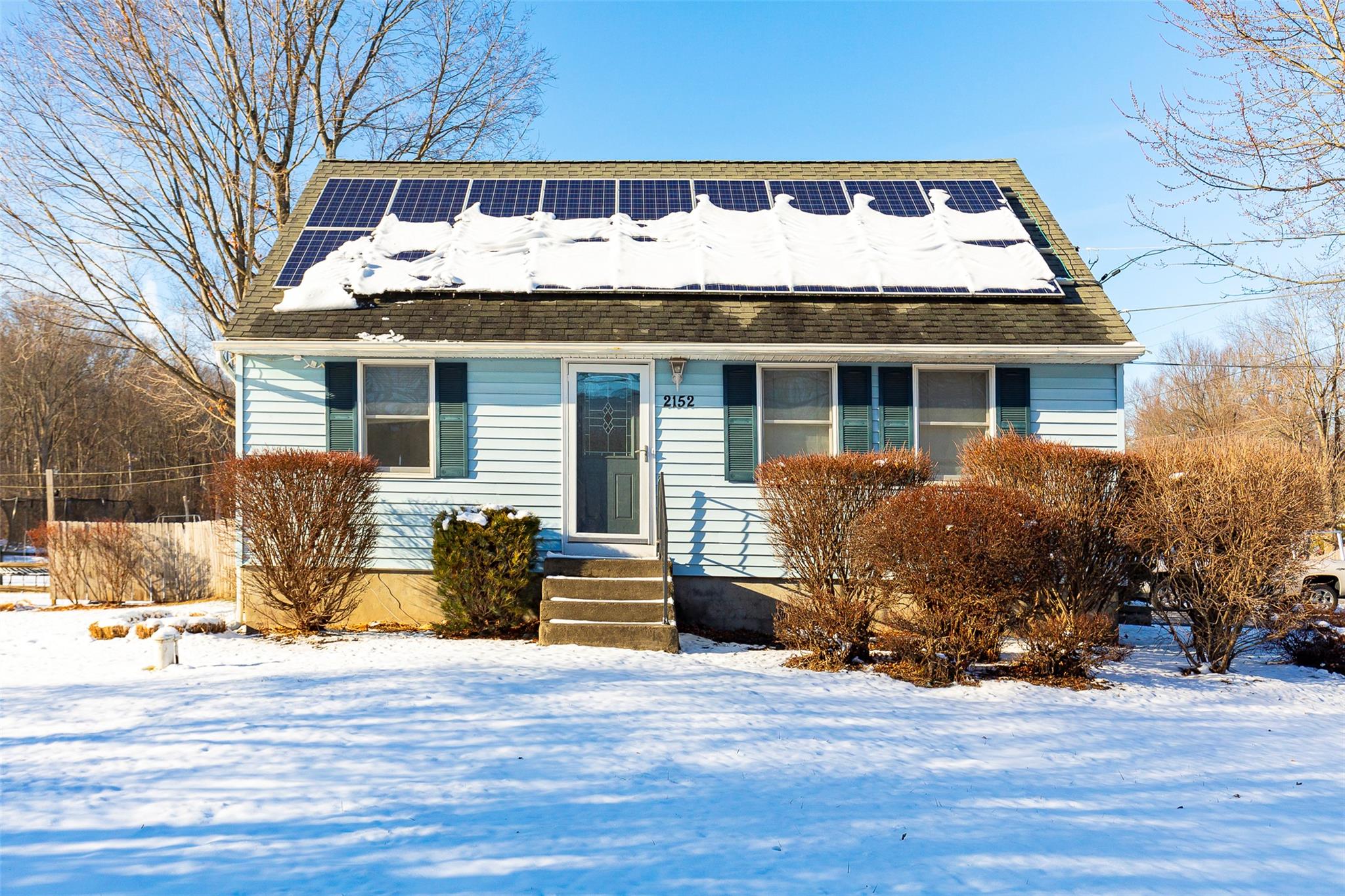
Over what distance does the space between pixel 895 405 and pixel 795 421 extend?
1.15 m

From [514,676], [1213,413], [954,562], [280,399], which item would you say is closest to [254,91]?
[280,399]

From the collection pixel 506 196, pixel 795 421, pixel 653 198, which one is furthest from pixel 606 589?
pixel 506 196

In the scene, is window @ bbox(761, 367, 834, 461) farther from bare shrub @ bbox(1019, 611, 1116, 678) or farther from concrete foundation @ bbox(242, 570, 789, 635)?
bare shrub @ bbox(1019, 611, 1116, 678)

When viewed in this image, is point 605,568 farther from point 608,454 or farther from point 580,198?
point 580,198

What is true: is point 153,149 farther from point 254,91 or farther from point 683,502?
point 683,502

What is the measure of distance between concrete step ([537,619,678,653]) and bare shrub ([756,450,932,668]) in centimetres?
106

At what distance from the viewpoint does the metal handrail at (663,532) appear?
8.16m

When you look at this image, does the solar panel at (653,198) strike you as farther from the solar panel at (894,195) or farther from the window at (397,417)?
the window at (397,417)

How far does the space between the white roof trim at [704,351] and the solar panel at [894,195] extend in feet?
9.89

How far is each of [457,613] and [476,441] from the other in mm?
2013

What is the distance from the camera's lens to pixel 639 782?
14.8 feet

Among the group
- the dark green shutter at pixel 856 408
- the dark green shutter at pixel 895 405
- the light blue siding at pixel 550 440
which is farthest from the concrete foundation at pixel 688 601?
the dark green shutter at pixel 895 405

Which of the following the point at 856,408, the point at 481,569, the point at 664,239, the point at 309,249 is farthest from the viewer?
the point at 664,239

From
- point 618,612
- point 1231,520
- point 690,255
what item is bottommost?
point 618,612
